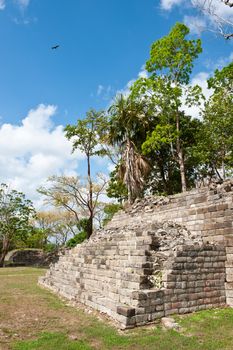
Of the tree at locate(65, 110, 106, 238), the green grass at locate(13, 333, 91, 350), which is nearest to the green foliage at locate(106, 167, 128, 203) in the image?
the tree at locate(65, 110, 106, 238)

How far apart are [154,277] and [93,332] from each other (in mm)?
2122

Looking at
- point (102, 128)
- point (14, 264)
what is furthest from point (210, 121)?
point (14, 264)

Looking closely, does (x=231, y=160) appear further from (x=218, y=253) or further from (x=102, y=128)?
(x=218, y=253)

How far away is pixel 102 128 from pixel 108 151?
6.70 feet

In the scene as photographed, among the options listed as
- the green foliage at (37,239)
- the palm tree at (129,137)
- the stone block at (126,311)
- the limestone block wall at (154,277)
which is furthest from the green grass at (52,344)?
the green foliage at (37,239)

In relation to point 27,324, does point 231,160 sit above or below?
above

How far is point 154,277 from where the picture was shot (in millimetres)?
9016

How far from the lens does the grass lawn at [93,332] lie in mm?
6887

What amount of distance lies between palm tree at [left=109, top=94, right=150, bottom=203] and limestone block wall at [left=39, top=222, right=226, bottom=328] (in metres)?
10.6

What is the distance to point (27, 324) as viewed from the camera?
332 inches

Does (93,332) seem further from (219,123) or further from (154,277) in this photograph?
(219,123)

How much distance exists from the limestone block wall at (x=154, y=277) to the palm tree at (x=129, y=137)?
10.6m

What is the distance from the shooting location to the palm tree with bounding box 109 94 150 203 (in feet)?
72.7

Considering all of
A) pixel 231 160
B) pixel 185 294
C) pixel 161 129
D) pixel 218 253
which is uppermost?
pixel 161 129
